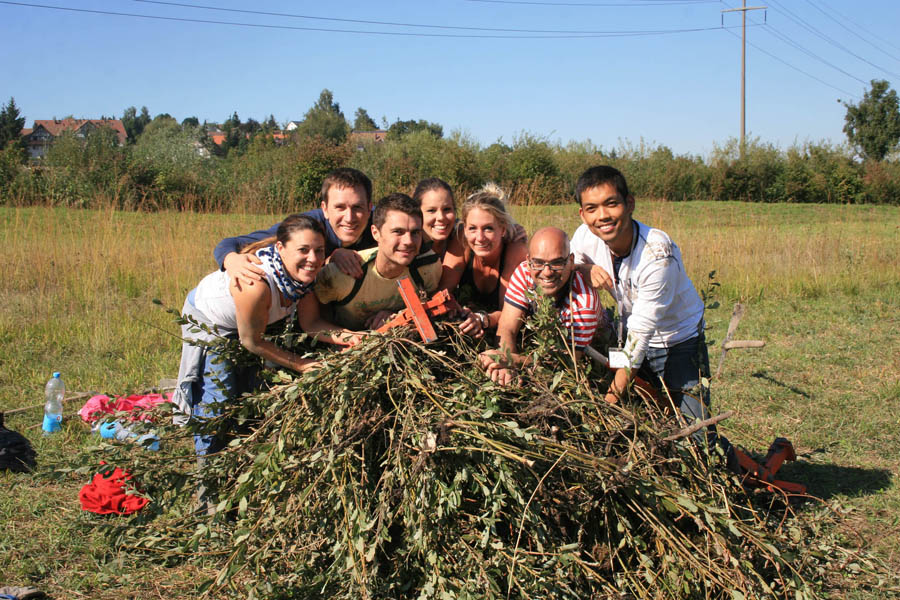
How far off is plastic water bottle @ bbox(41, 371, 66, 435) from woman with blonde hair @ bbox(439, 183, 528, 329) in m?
3.14

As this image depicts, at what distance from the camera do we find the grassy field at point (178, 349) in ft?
11.0

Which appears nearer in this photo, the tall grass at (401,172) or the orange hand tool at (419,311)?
the orange hand tool at (419,311)

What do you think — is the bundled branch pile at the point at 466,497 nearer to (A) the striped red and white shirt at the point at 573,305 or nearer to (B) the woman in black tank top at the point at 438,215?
(A) the striped red and white shirt at the point at 573,305

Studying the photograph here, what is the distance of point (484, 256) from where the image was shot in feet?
11.2

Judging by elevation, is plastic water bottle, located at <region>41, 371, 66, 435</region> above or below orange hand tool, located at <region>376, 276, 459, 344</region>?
below

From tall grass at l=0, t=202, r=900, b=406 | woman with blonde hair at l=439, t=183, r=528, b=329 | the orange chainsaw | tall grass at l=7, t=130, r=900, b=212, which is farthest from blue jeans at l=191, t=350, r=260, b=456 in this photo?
tall grass at l=7, t=130, r=900, b=212

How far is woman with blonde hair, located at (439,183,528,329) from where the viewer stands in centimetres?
334

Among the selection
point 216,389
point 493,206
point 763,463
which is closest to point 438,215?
point 493,206

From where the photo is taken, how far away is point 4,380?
5680 millimetres

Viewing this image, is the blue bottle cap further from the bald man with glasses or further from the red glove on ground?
the bald man with glasses

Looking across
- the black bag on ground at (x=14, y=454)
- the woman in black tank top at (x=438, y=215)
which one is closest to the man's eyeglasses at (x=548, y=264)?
the woman in black tank top at (x=438, y=215)

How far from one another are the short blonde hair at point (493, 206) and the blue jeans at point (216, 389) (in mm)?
1358

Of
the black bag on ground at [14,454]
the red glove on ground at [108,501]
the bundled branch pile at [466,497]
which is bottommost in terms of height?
the red glove on ground at [108,501]

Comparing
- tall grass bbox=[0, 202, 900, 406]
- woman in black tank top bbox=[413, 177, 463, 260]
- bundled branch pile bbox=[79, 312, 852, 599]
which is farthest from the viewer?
tall grass bbox=[0, 202, 900, 406]
